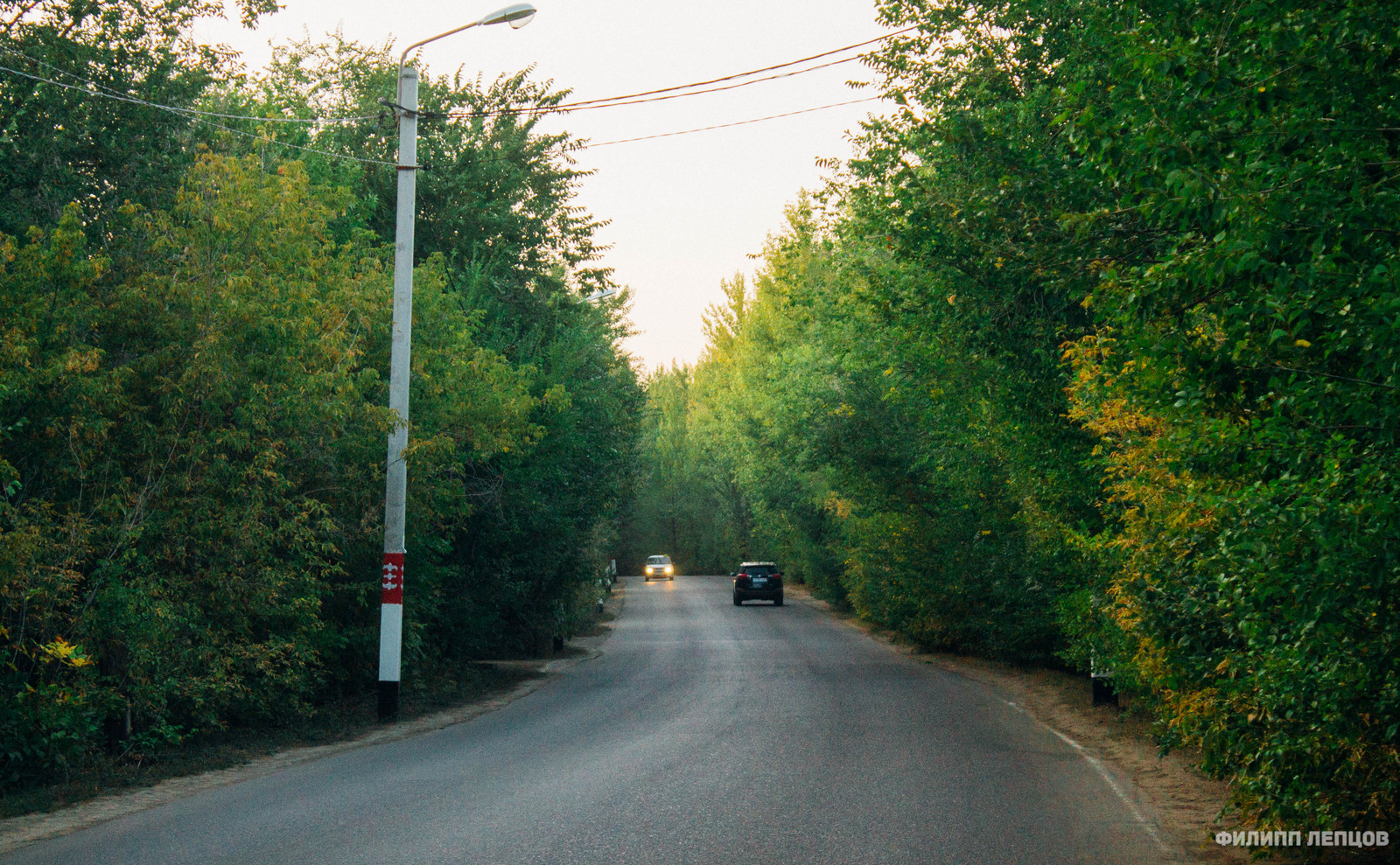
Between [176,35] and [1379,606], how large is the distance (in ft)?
63.5

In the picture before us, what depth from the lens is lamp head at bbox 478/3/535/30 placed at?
14.1m

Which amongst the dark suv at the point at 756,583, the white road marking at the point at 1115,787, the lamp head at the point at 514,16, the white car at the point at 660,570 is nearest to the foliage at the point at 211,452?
the lamp head at the point at 514,16

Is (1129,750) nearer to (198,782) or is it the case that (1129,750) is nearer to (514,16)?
(198,782)

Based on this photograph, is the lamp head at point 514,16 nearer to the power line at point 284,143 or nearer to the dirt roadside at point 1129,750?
the power line at point 284,143

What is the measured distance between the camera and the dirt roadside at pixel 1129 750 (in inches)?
330

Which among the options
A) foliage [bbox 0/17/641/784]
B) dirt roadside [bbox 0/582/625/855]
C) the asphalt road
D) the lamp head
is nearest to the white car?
foliage [bbox 0/17/641/784]

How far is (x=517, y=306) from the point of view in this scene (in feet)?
90.4

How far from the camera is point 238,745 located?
12500mm

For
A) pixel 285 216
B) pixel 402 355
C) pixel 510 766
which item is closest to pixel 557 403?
pixel 402 355

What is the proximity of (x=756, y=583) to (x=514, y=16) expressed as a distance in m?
33.2

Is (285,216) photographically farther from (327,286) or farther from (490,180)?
(490,180)

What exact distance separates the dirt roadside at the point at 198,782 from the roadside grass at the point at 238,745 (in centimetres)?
15

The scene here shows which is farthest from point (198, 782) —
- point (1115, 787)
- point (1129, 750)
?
point (1129, 750)

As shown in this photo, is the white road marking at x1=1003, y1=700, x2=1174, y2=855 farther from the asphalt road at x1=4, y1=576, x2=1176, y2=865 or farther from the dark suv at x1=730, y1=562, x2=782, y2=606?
the dark suv at x1=730, y1=562, x2=782, y2=606
